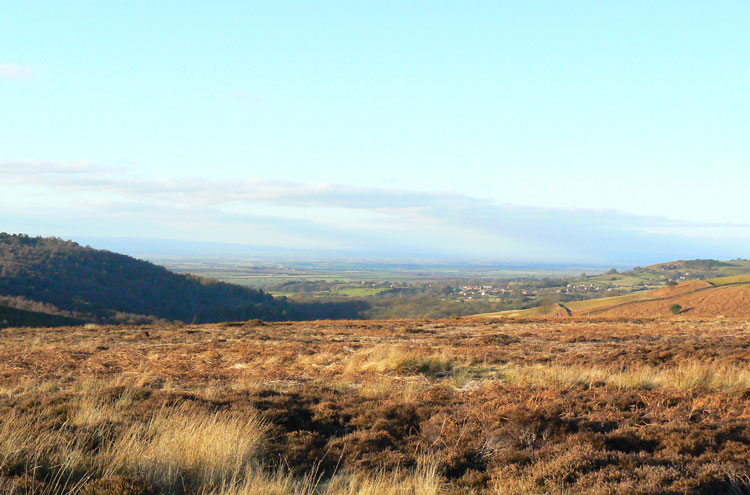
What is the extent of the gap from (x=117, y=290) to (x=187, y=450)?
78426 millimetres

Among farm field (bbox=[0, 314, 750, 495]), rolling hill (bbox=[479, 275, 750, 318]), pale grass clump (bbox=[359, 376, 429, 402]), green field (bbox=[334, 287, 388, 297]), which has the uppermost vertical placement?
farm field (bbox=[0, 314, 750, 495])

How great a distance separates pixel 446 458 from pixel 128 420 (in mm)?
4089

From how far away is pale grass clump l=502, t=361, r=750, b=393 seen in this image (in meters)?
8.61

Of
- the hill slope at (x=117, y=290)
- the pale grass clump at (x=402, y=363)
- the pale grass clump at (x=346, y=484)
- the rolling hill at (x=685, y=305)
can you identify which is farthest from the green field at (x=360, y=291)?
the pale grass clump at (x=346, y=484)

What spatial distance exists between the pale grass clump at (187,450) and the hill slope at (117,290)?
179 ft

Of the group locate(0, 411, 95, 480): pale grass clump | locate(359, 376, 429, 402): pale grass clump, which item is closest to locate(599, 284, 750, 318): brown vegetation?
locate(359, 376, 429, 402): pale grass clump

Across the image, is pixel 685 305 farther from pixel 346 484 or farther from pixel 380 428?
pixel 346 484

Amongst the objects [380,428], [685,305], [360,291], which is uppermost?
[380,428]

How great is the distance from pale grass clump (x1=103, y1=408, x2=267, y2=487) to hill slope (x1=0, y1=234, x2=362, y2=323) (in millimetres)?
54694

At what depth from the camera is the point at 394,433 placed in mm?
6348

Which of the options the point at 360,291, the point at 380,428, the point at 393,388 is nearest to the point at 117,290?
the point at 360,291

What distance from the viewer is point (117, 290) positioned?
73.7 meters

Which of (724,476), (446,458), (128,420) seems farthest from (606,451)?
(128,420)

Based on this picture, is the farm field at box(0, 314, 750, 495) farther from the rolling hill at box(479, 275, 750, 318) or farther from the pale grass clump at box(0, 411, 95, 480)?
the rolling hill at box(479, 275, 750, 318)
